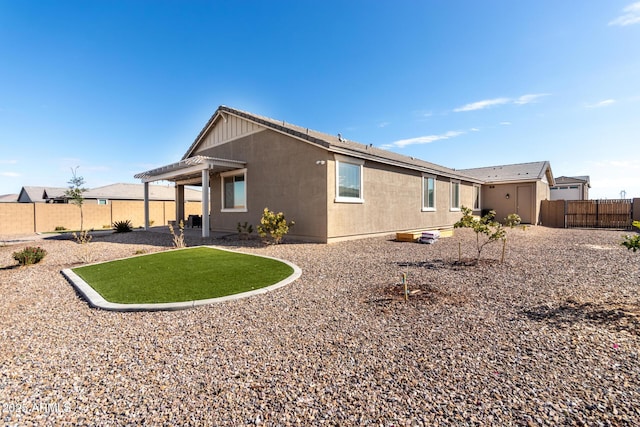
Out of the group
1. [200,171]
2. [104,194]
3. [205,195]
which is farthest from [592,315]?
[104,194]

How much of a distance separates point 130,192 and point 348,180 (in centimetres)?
3470

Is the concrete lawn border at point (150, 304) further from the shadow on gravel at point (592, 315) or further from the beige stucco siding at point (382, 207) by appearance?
the beige stucco siding at point (382, 207)

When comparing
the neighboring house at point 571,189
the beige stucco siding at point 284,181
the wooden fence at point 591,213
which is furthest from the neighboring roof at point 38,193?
the neighboring house at point 571,189

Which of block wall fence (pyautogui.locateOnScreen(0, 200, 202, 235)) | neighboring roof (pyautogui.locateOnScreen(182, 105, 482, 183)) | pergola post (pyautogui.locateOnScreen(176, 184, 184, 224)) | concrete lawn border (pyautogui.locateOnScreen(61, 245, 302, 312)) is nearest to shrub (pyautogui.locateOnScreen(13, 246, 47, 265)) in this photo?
concrete lawn border (pyautogui.locateOnScreen(61, 245, 302, 312))

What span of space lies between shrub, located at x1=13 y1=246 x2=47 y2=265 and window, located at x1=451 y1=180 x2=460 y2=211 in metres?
18.8

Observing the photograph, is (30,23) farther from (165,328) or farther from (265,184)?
(165,328)

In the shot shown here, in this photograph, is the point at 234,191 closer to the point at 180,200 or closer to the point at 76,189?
the point at 180,200

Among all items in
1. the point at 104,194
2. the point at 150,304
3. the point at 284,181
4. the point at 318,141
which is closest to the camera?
the point at 150,304

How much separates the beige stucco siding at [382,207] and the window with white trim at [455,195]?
1635 mm

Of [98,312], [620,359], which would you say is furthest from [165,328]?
[620,359]

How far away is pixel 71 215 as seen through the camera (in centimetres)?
2178

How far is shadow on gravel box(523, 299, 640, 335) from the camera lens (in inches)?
142

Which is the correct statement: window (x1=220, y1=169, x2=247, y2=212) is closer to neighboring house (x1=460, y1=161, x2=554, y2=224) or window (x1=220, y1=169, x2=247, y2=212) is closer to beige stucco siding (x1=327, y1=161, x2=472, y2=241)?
beige stucco siding (x1=327, y1=161, x2=472, y2=241)

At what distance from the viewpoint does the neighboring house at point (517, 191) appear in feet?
66.6
